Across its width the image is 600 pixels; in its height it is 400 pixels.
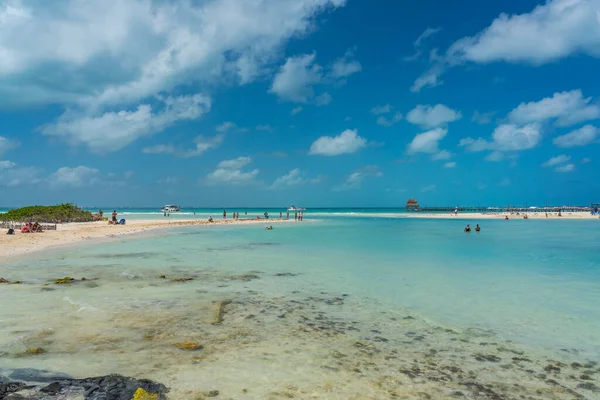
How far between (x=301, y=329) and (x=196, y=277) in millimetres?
8006

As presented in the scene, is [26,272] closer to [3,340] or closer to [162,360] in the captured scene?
[3,340]

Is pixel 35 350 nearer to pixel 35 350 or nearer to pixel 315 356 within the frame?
pixel 35 350

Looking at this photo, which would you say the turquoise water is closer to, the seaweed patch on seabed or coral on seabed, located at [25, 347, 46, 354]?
the seaweed patch on seabed

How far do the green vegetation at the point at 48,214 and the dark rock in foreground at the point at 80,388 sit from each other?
162 feet

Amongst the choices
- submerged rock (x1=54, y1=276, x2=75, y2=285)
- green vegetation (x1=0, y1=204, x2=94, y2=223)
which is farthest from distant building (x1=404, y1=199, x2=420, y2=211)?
submerged rock (x1=54, y1=276, x2=75, y2=285)

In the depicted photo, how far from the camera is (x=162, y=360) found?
24.0 feet

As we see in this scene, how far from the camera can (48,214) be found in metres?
51.4

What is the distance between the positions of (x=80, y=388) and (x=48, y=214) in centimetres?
5367

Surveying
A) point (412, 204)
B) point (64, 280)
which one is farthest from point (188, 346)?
point (412, 204)

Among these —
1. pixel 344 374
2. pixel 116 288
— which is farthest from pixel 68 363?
pixel 116 288

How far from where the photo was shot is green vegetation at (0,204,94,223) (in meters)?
48.6

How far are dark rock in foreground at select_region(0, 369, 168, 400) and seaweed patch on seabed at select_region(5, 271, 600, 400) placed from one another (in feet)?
1.09

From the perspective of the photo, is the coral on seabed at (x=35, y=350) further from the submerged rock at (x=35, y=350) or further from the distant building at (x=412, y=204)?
the distant building at (x=412, y=204)

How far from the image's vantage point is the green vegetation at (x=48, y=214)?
48594 mm
